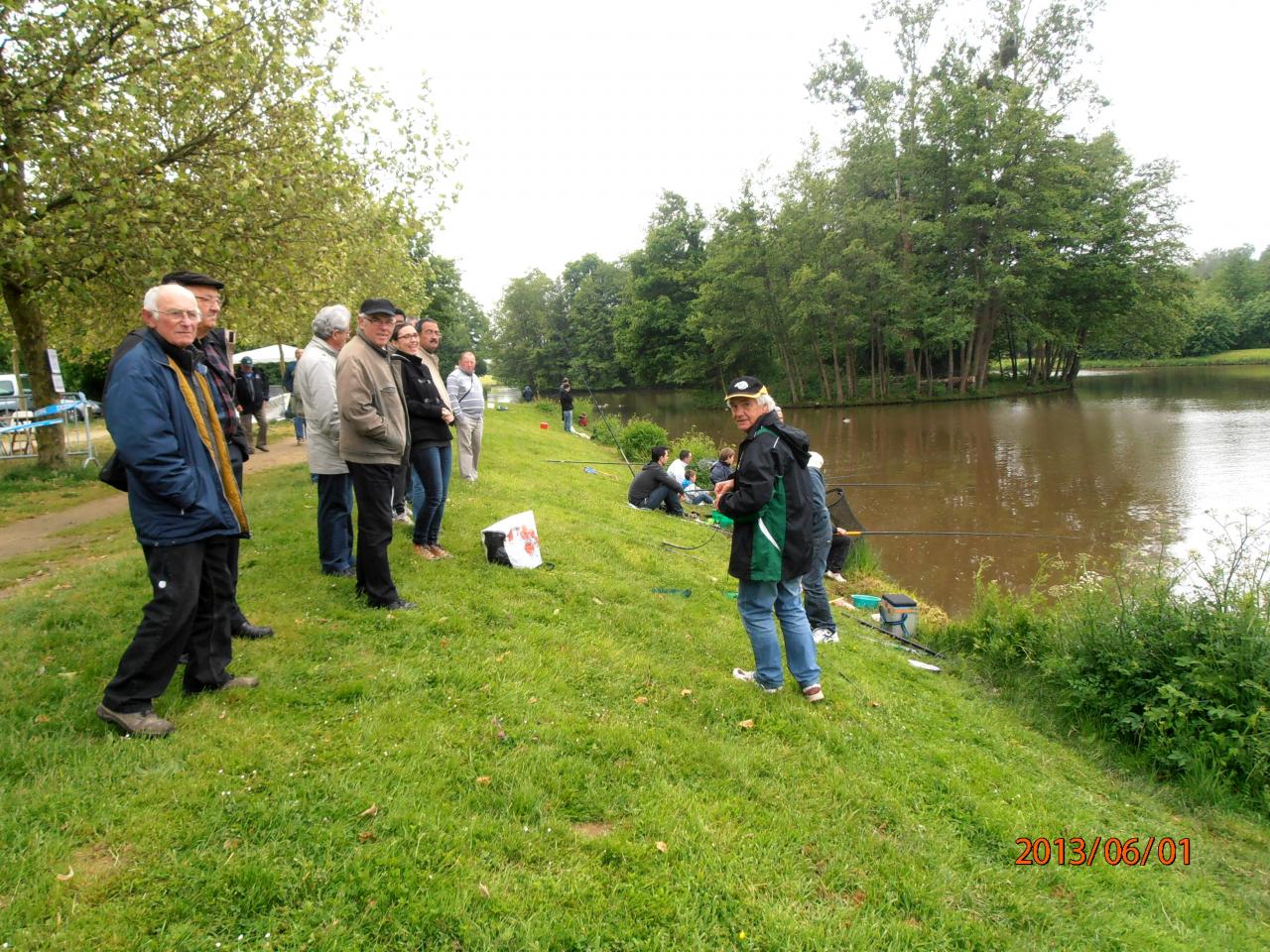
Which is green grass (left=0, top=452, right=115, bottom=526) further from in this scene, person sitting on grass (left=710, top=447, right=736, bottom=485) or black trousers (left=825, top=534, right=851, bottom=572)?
black trousers (left=825, top=534, right=851, bottom=572)

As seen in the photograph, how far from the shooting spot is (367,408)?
4.75 m

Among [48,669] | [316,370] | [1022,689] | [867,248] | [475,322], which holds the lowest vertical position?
[1022,689]

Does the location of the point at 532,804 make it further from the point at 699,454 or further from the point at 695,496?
the point at 699,454

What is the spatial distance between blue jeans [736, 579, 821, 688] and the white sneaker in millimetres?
30

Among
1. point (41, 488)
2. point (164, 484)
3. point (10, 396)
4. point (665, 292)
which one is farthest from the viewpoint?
point (665, 292)

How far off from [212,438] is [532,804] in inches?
100

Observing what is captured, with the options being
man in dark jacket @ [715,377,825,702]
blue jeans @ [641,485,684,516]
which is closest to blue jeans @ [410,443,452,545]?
man in dark jacket @ [715,377,825,702]

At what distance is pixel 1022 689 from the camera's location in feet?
21.2

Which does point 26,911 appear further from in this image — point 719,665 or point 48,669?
point 719,665

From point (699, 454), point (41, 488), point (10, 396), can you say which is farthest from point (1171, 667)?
point (10, 396)

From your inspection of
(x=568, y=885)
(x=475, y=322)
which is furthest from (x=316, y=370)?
(x=475, y=322)

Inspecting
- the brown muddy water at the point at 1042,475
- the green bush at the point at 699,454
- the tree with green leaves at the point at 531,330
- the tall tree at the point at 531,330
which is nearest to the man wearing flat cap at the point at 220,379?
the brown muddy water at the point at 1042,475

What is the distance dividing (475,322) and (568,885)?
98.6 metres

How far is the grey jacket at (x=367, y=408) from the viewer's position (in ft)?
15.5
